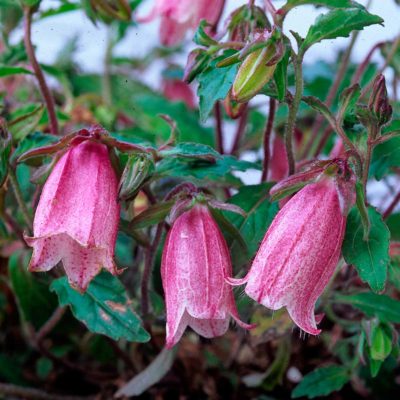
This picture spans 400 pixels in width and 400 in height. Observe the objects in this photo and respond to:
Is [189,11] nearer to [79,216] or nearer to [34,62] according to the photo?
[34,62]

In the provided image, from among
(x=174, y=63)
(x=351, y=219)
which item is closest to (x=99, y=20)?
(x=351, y=219)

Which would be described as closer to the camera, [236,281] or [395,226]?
[236,281]

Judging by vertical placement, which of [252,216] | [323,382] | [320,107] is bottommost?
[323,382]

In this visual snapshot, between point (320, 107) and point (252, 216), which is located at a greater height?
point (320, 107)

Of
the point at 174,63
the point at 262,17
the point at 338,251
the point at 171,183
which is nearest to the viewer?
the point at 338,251

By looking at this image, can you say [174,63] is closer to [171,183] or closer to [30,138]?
[171,183]

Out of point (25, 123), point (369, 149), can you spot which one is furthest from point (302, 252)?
point (25, 123)

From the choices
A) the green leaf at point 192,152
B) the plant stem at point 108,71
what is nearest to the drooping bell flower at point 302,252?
the green leaf at point 192,152
